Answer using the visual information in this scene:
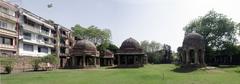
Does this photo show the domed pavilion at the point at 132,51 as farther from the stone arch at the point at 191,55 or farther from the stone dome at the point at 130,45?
the stone arch at the point at 191,55

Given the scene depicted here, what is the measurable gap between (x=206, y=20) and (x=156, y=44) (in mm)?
48616

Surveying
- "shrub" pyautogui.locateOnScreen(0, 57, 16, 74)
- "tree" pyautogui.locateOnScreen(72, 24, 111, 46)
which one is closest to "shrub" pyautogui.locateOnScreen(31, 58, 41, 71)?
"shrub" pyautogui.locateOnScreen(0, 57, 16, 74)

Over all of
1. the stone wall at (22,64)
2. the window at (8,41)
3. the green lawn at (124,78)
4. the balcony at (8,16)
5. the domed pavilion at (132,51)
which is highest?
the balcony at (8,16)

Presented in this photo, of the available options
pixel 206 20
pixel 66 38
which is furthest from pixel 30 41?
pixel 206 20

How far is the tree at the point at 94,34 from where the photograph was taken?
277 ft

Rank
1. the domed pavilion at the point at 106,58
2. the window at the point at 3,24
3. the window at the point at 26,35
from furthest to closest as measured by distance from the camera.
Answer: the domed pavilion at the point at 106,58
the window at the point at 26,35
the window at the point at 3,24

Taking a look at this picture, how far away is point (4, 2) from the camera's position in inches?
1886

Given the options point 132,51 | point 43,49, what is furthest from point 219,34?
point 43,49

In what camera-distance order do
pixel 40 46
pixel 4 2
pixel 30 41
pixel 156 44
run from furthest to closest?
pixel 156 44 < pixel 40 46 < pixel 30 41 < pixel 4 2

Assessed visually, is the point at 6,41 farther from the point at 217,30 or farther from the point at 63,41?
the point at 217,30

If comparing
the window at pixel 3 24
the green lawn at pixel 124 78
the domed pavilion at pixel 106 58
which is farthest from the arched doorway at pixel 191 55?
the window at pixel 3 24

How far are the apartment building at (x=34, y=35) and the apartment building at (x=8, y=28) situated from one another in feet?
7.51

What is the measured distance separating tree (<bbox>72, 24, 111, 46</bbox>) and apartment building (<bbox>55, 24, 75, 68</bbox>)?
3.31 meters

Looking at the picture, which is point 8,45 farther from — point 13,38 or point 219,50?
point 219,50
